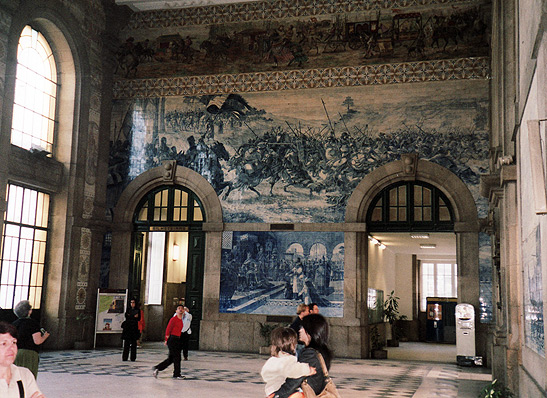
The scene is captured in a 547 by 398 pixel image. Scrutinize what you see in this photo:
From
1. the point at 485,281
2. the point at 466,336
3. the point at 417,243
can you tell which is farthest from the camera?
the point at 417,243

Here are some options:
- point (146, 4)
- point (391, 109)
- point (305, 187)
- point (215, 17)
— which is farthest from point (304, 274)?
point (146, 4)

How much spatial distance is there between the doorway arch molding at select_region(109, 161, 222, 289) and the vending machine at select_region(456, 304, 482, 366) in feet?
26.2

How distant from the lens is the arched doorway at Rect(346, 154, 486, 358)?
18.2 m

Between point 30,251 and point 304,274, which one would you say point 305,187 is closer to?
point 304,274

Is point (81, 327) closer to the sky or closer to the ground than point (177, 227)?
closer to the ground

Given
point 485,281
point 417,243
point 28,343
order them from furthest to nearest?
1. point 417,243
2. point 485,281
3. point 28,343

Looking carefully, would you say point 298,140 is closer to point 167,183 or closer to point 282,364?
point 167,183

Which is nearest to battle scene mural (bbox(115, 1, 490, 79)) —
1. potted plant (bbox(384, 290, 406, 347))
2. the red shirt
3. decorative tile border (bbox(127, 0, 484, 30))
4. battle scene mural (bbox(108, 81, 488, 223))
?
decorative tile border (bbox(127, 0, 484, 30))

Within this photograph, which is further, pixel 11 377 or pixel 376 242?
pixel 376 242

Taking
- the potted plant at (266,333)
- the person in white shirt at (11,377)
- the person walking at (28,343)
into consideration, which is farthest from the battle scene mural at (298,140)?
the person in white shirt at (11,377)

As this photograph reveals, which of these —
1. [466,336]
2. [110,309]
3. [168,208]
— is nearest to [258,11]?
[168,208]

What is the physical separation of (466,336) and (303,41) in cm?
1009

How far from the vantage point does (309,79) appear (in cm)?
2016

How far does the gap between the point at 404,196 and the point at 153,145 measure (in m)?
8.19
